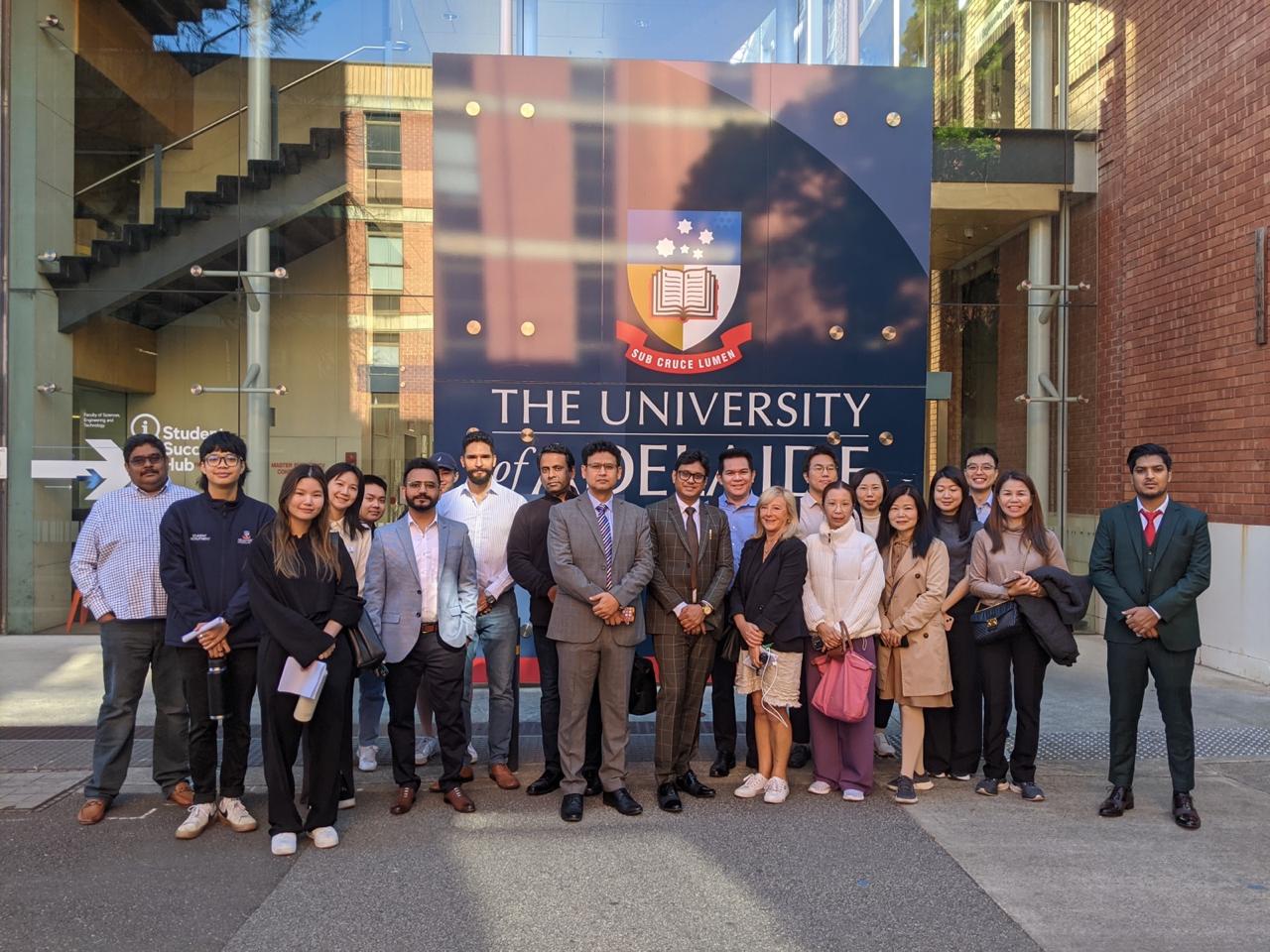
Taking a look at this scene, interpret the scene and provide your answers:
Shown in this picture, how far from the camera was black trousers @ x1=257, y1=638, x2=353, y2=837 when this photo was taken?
4.44 metres

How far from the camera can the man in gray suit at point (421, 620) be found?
5047 mm

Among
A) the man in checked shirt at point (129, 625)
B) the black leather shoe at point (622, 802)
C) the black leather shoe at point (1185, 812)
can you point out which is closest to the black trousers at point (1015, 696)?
the black leather shoe at point (1185, 812)

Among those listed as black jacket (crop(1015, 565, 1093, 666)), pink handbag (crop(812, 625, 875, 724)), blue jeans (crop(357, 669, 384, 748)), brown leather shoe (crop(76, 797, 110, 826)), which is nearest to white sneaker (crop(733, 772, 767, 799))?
pink handbag (crop(812, 625, 875, 724))

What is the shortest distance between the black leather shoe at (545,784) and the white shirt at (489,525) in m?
1.05

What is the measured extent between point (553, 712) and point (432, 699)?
0.73m

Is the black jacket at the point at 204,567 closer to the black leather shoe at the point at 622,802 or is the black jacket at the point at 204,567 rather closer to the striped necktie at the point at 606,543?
the striped necktie at the point at 606,543

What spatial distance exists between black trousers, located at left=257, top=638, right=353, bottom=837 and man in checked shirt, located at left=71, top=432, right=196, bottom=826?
0.82 meters

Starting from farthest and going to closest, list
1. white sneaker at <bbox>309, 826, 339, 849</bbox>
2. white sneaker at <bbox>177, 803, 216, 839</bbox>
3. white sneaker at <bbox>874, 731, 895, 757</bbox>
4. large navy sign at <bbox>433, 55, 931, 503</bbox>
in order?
large navy sign at <bbox>433, 55, 931, 503</bbox> → white sneaker at <bbox>874, 731, 895, 757</bbox> → white sneaker at <bbox>177, 803, 216, 839</bbox> → white sneaker at <bbox>309, 826, 339, 849</bbox>

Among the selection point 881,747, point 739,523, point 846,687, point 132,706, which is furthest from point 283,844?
point 881,747

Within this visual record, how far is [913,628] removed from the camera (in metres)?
5.30

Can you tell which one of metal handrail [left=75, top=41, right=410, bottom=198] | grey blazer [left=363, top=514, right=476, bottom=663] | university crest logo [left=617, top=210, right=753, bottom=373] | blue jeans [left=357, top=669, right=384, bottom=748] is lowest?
blue jeans [left=357, top=669, right=384, bottom=748]

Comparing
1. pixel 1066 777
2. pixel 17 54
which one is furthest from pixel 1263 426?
pixel 17 54

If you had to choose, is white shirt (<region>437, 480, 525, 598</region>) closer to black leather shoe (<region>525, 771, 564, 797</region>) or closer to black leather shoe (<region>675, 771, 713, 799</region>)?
black leather shoe (<region>525, 771, 564, 797</region>)

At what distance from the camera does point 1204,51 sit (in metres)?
8.70
